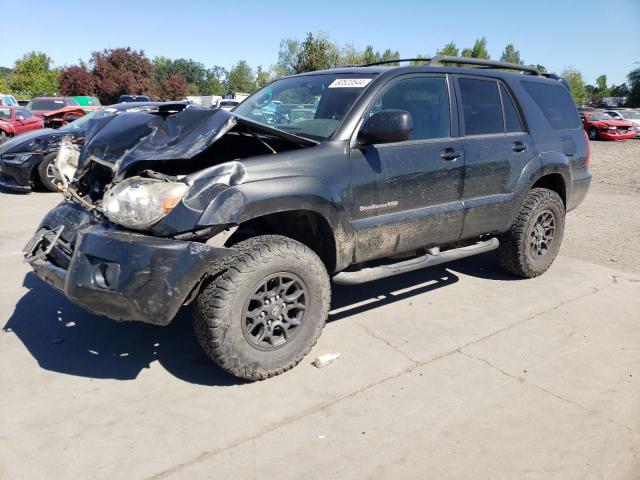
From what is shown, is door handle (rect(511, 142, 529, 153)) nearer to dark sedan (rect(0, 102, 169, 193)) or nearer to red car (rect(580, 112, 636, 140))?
dark sedan (rect(0, 102, 169, 193))

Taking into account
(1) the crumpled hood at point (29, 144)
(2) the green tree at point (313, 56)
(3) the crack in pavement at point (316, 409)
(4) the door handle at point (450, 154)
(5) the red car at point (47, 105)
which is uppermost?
(2) the green tree at point (313, 56)

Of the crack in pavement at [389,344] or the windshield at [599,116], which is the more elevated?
the windshield at [599,116]

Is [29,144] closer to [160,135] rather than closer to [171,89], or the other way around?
[160,135]

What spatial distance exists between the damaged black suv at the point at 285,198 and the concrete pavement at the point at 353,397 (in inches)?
15.5

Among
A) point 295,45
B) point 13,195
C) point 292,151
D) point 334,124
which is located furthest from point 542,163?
point 295,45

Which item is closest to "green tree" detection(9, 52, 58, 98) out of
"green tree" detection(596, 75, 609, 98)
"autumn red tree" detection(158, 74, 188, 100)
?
"autumn red tree" detection(158, 74, 188, 100)

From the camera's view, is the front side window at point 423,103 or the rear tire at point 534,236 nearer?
the front side window at point 423,103

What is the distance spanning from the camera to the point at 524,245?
4.86m

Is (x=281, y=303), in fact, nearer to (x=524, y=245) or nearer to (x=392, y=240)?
(x=392, y=240)

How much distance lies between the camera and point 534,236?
16.4 feet

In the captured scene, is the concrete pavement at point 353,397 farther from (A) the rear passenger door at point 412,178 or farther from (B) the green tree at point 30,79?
(B) the green tree at point 30,79

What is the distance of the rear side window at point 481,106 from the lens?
4.29m

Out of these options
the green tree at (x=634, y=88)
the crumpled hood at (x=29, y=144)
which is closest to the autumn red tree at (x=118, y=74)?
the crumpled hood at (x=29, y=144)

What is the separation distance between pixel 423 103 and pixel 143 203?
2.30m
